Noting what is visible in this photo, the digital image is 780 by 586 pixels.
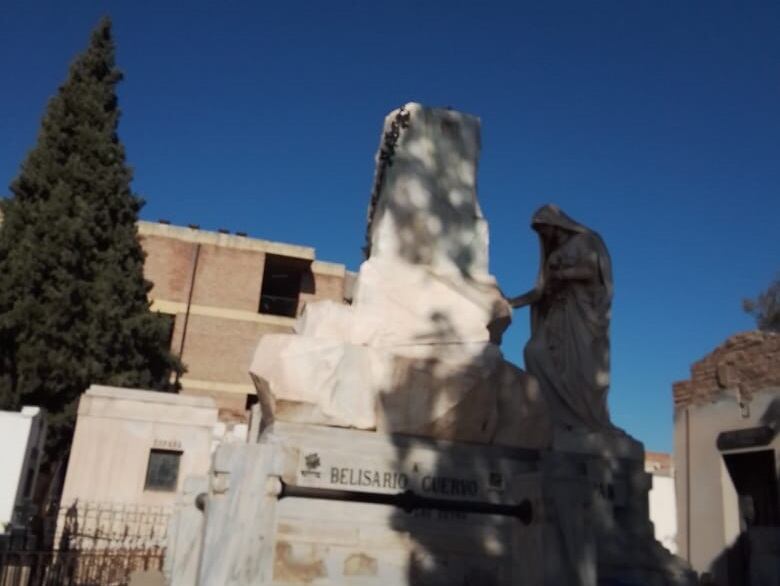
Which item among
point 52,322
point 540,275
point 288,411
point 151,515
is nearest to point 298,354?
point 288,411

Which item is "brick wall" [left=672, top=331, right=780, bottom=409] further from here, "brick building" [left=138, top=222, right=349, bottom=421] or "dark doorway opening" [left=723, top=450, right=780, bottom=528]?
"brick building" [left=138, top=222, right=349, bottom=421]

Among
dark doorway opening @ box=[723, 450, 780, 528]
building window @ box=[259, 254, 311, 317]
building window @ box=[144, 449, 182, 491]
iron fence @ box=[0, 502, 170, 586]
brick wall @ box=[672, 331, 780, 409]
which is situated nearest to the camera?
iron fence @ box=[0, 502, 170, 586]

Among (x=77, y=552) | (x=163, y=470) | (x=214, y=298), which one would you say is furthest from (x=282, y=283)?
(x=77, y=552)

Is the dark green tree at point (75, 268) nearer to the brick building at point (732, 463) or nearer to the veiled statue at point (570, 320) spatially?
the brick building at point (732, 463)

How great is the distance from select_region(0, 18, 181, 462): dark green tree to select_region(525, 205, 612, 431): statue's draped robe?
1890 cm

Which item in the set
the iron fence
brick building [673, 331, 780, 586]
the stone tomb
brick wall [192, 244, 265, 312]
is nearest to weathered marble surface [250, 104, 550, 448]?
the stone tomb

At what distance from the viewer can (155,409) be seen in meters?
18.5

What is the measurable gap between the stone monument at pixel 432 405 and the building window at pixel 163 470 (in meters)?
11.8

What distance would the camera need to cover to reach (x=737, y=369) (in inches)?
635

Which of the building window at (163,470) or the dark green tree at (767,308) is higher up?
the dark green tree at (767,308)

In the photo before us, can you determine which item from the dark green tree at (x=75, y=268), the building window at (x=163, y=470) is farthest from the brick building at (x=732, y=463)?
the dark green tree at (x=75, y=268)

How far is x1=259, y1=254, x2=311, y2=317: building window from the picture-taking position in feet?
Answer: 125

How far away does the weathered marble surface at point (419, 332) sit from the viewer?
5.80 metres

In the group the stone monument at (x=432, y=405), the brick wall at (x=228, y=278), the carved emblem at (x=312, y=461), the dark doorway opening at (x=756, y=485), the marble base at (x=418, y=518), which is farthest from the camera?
the brick wall at (x=228, y=278)
